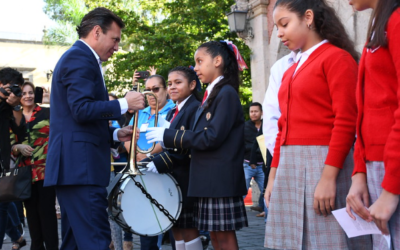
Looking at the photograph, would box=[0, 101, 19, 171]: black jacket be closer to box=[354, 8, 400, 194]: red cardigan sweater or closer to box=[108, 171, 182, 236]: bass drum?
box=[108, 171, 182, 236]: bass drum

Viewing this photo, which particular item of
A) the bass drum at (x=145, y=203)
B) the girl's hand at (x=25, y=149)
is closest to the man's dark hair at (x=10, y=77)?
the girl's hand at (x=25, y=149)

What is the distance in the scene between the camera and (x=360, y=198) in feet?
7.16

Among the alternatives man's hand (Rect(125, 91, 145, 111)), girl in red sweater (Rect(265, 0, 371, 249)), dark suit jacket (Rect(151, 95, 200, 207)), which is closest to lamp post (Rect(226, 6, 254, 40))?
dark suit jacket (Rect(151, 95, 200, 207))

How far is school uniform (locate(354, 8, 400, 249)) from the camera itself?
1.93 meters

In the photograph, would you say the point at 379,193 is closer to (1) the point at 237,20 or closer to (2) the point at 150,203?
(2) the point at 150,203

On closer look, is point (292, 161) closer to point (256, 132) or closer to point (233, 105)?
point (233, 105)

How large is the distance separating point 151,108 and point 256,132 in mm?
3861

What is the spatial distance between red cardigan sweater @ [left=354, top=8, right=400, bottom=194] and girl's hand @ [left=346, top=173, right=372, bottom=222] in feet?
0.15

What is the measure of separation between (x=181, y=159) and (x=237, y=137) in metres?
0.74

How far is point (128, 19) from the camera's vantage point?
16.5 meters

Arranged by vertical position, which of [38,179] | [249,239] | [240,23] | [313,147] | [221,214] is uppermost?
[240,23]

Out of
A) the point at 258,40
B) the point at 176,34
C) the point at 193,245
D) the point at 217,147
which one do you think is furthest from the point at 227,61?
the point at 176,34

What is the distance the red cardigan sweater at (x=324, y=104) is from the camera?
251cm

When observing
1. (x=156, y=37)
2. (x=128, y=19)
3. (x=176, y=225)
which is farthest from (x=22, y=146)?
(x=128, y=19)
